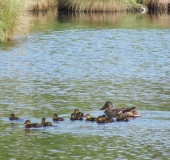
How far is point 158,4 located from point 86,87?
31419 millimetres

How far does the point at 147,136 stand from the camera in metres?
17.6

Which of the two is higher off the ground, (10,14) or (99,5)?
(10,14)

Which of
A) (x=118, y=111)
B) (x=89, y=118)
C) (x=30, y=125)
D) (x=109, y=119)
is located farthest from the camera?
(x=118, y=111)

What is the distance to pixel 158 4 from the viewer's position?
55000 mm

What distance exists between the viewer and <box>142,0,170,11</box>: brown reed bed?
54531 millimetres

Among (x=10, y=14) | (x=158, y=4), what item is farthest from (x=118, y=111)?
(x=158, y=4)

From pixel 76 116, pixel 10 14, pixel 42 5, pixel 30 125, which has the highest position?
pixel 10 14

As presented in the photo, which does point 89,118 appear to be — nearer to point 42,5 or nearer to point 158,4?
point 42,5

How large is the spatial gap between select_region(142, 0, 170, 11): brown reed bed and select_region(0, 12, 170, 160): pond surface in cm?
909

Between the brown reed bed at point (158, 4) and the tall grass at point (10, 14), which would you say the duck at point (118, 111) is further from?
the brown reed bed at point (158, 4)

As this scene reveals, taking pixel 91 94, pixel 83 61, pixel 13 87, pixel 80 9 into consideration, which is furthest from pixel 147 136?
pixel 80 9

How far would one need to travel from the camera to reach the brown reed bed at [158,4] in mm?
54531

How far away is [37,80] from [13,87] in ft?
5.64

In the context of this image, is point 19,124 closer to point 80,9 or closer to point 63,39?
point 63,39
